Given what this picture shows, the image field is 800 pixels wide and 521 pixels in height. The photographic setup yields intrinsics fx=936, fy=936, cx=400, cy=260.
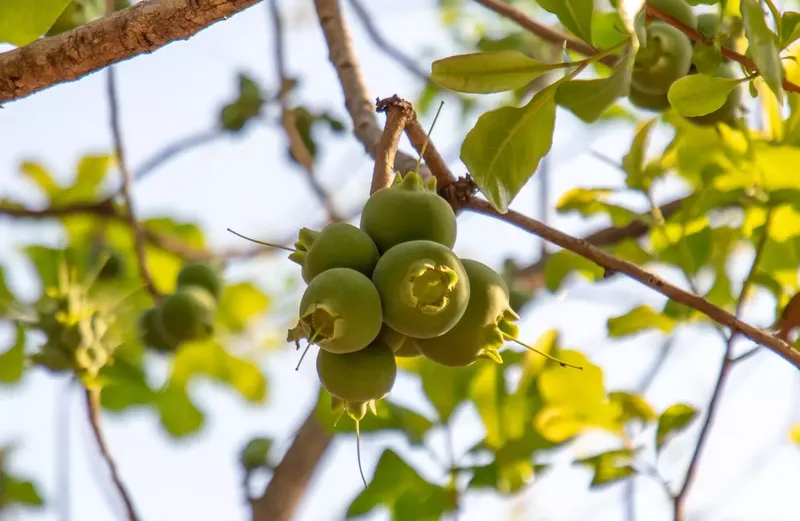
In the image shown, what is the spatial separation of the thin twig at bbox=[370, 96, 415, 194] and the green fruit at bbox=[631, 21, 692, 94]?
1.76ft

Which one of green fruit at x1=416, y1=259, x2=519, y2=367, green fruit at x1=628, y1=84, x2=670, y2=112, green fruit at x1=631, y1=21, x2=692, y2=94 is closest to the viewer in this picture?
green fruit at x1=416, y1=259, x2=519, y2=367

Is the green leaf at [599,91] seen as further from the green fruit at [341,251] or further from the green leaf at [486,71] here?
the green fruit at [341,251]

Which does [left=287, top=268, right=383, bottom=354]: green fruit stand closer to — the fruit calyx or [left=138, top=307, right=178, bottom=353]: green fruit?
the fruit calyx

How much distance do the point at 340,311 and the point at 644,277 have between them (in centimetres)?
57

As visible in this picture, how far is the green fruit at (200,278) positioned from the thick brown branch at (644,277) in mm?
1653

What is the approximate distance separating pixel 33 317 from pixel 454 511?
4.48 ft

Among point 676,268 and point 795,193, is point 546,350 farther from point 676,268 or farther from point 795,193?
point 795,193

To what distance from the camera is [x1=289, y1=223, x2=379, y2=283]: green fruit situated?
50.4 inches

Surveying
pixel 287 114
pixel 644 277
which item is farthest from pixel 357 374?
pixel 287 114

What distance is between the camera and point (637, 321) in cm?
227

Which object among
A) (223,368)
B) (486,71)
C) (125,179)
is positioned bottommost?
(486,71)

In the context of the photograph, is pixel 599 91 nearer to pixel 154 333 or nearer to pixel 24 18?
pixel 24 18

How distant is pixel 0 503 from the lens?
3359 mm

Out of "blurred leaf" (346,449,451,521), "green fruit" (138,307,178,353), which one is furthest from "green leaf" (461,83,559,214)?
"green fruit" (138,307,178,353)
